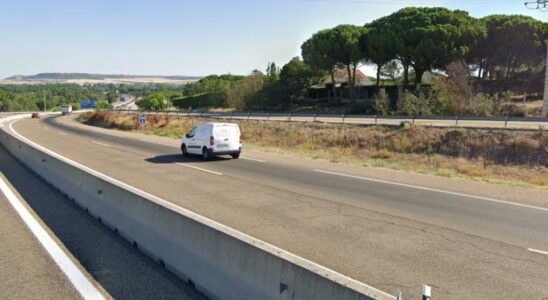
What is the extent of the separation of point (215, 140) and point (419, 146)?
16223 mm

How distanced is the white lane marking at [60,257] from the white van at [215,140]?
10.3 meters

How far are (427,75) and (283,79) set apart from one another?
2139 cm

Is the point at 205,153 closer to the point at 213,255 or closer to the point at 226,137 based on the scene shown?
the point at 226,137

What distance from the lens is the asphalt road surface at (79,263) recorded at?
5.42m

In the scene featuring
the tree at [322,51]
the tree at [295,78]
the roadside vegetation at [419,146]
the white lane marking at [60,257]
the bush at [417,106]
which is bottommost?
the roadside vegetation at [419,146]

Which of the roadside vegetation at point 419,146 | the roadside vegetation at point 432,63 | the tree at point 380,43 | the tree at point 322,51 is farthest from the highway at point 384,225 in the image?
the tree at point 322,51

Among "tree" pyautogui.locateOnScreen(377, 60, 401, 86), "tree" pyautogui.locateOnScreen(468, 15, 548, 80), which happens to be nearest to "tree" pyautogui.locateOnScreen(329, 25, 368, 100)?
"tree" pyautogui.locateOnScreen(377, 60, 401, 86)

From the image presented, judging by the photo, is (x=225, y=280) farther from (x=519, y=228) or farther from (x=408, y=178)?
(x=408, y=178)

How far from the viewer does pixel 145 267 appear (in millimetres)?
6195

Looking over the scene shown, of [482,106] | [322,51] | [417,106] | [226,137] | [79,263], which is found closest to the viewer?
[79,263]

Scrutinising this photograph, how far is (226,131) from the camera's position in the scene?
20750mm

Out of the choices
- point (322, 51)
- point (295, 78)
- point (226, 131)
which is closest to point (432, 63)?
point (322, 51)

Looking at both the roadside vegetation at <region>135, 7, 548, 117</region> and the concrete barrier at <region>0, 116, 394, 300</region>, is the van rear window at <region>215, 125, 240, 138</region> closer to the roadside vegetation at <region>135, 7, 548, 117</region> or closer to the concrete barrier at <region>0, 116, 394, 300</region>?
the concrete barrier at <region>0, 116, 394, 300</region>

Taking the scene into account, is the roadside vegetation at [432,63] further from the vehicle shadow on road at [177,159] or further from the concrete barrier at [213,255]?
the concrete barrier at [213,255]
